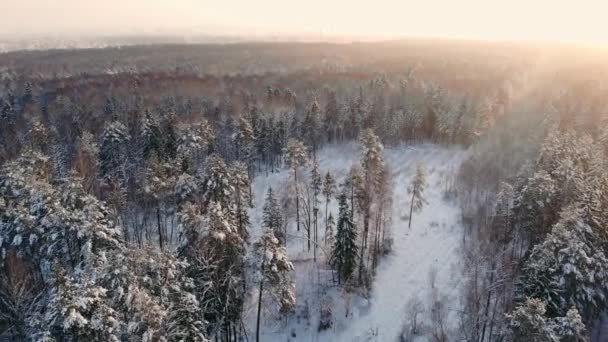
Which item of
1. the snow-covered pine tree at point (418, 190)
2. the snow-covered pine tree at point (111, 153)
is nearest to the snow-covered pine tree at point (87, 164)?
the snow-covered pine tree at point (111, 153)

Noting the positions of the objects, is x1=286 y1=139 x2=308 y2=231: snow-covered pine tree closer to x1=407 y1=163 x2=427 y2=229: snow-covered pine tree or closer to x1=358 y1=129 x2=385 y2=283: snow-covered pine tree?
x1=358 y1=129 x2=385 y2=283: snow-covered pine tree

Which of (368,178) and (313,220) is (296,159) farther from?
(368,178)

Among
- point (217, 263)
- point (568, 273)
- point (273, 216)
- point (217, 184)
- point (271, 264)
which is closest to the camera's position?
point (217, 263)

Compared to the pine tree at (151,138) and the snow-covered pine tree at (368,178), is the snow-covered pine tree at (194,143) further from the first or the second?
the snow-covered pine tree at (368,178)

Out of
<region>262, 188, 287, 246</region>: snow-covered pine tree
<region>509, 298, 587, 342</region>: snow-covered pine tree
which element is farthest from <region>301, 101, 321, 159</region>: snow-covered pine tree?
<region>509, 298, 587, 342</region>: snow-covered pine tree

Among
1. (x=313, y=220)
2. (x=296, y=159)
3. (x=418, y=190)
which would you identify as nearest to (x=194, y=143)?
(x=296, y=159)

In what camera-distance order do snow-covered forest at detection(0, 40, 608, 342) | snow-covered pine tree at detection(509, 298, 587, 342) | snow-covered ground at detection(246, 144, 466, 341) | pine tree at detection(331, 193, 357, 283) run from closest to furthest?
1. snow-covered pine tree at detection(509, 298, 587, 342)
2. snow-covered forest at detection(0, 40, 608, 342)
3. snow-covered ground at detection(246, 144, 466, 341)
4. pine tree at detection(331, 193, 357, 283)
